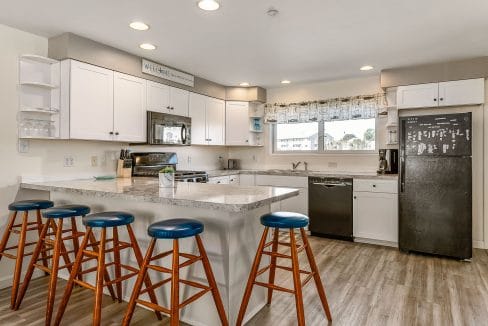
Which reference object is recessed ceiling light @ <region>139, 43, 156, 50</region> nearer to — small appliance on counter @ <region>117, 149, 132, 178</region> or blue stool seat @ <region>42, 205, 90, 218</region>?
small appliance on counter @ <region>117, 149, 132, 178</region>

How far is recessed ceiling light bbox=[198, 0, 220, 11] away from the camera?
2.36 metres

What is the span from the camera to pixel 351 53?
3.53 m

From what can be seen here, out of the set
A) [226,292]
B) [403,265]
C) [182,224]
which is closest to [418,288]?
[403,265]

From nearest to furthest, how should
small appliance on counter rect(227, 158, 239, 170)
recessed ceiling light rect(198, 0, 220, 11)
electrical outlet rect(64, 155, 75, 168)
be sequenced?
recessed ceiling light rect(198, 0, 220, 11)
electrical outlet rect(64, 155, 75, 168)
small appliance on counter rect(227, 158, 239, 170)

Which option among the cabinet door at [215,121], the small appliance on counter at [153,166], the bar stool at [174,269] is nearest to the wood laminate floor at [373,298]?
the bar stool at [174,269]

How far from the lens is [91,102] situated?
314 centimetres

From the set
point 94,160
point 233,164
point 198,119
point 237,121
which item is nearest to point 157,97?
point 198,119

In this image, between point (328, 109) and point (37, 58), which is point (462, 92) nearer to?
point (328, 109)

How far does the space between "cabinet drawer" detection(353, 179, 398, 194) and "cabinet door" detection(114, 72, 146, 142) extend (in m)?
2.74

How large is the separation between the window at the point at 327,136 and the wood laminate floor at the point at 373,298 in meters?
1.89

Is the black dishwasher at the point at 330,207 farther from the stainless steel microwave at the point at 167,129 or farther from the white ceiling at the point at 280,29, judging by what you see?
the stainless steel microwave at the point at 167,129

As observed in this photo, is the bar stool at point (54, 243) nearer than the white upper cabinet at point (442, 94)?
Yes

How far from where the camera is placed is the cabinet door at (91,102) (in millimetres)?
2998

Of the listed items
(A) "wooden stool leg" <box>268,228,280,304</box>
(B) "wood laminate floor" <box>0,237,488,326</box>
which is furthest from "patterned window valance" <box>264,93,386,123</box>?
(A) "wooden stool leg" <box>268,228,280,304</box>
